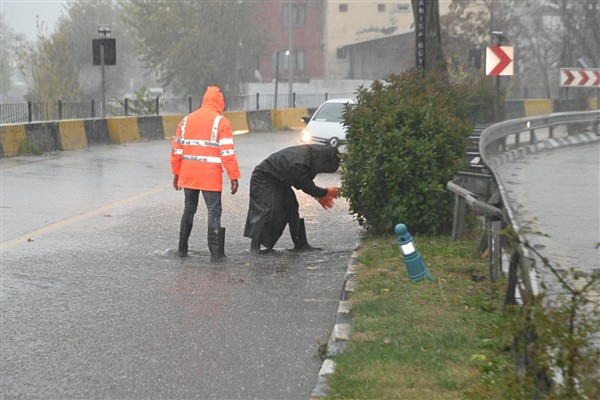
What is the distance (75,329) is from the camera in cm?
827

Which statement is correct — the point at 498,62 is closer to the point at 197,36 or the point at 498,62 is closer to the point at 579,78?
the point at 579,78

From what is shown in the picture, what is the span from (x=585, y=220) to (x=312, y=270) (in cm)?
495

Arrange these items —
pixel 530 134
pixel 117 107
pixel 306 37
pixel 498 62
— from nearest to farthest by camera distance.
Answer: pixel 498 62, pixel 530 134, pixel 117 107, pixel 306 37

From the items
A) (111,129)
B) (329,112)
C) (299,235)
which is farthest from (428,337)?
(111,129)

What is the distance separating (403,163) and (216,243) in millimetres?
2063

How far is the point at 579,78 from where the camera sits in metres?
25.1

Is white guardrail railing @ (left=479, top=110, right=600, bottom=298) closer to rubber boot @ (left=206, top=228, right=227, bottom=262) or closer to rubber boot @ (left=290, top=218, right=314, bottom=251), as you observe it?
rubber boot @ (left=290, top=218, right=314, bottom=251)

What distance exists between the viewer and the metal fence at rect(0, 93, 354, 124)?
32312mm

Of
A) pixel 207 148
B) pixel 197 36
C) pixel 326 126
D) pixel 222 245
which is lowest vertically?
pixel 222 245

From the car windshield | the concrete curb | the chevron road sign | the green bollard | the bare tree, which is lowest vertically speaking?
the concrete curb

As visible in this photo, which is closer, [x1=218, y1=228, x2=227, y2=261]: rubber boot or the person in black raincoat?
[x1=218, y1=228, x2=227, y2=261]: rubber boot

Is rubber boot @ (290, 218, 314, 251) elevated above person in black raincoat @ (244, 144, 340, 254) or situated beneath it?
situated beneath

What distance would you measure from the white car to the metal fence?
7.28m

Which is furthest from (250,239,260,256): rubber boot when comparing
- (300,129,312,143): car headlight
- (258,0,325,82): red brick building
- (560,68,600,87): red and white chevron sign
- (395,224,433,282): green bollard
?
(258,0,325,82): red brick building
